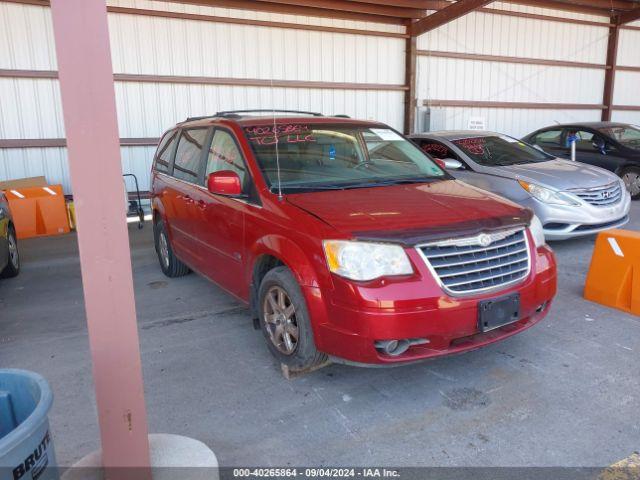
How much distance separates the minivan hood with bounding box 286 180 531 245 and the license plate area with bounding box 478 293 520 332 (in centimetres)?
41

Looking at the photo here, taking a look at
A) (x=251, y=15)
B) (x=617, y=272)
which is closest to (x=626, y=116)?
(x=251, y=15)

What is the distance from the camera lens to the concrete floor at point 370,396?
8.77 feet

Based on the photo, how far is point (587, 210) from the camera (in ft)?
20.3

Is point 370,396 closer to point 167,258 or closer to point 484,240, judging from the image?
point 484,240

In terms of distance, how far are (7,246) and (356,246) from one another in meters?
4.52

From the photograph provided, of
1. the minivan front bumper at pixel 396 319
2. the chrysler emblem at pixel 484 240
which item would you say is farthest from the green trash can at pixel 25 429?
the chrysler emblem at pixel 484 240

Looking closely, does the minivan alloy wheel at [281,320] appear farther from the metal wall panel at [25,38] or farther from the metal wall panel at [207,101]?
the metal wall panel at [25,38]

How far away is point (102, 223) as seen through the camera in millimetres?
1841

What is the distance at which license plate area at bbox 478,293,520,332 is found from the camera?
116 inches

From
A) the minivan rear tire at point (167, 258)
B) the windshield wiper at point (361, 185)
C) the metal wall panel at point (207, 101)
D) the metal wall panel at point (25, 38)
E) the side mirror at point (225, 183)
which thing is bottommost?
the minivan rear tire at point (167, 258)

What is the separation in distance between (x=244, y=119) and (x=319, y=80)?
25.0ft

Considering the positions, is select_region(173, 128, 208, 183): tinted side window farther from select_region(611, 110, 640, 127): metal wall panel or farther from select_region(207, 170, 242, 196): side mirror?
select_region(611, 110, 640, 127): metal wall panel

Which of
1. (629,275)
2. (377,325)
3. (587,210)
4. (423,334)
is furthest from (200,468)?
(587,210)

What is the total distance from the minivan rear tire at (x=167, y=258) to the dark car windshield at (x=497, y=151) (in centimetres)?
398
